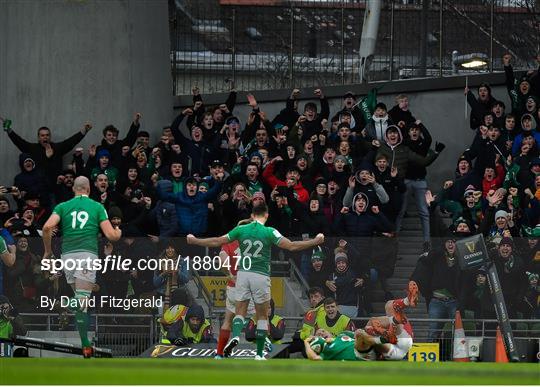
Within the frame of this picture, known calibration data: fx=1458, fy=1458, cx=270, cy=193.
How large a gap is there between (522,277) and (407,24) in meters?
9.38

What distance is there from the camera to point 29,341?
21797 millimetres

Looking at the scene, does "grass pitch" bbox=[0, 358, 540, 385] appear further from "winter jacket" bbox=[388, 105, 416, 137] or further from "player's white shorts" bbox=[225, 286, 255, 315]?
"winter jacket" bbox=[388, 105, 416, 137]

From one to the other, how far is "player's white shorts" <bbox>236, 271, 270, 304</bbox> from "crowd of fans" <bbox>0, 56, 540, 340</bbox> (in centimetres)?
278

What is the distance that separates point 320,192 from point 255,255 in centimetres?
529

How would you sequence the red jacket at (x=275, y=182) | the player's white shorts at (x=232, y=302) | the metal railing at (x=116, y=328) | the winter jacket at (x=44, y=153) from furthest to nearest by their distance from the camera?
the winter jacket at (x=44, y=153), the red jacket at (x=275, y=182), the metal railing at (x=116, y=328), the player's white shorts at (x=232, y=302)

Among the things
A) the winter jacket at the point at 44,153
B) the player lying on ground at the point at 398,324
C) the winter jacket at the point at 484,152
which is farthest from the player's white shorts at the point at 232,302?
the winter jacket at the point at 44,153

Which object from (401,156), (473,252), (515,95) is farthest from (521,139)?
(473,252)

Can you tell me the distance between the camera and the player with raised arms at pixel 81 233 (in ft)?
63.8

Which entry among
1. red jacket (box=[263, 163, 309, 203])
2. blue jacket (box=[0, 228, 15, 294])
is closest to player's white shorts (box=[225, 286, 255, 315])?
blue jacket (box=[0, 228, 15, 294])

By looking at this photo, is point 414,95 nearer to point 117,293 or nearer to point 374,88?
point 374,88

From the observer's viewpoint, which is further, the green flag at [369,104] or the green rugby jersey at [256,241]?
the green flag at [369,104]

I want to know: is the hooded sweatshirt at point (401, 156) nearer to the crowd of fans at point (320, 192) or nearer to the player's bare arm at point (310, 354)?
the crowd of fans at point (320, 192)

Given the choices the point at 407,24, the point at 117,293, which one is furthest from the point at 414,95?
the point at 117,293

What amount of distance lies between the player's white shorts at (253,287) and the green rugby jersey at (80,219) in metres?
2.07
